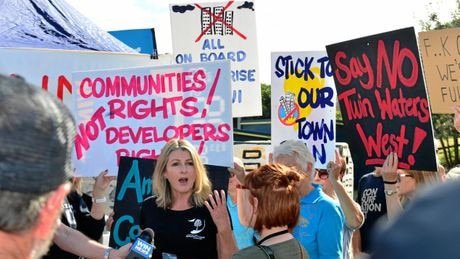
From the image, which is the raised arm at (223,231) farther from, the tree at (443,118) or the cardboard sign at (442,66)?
the tree at (443,118)

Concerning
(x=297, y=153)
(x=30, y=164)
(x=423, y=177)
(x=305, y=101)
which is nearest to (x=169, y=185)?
(x=297, y=153)

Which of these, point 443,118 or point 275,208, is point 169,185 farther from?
point 443,118

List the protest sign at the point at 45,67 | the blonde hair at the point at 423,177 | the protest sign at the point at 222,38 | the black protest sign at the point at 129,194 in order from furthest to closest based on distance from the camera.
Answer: the protest sign at the point at 222,38 → the protest sign at the point at 45,67 → the black protest sign at the point at 129,194 → the blonde hair at the point at 423,177

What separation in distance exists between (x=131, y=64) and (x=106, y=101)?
1650 mm

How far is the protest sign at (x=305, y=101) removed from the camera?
584 cm

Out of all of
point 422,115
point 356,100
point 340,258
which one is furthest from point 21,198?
point 356,100

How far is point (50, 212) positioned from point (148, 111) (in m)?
3.70

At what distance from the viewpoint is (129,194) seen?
4.33 m

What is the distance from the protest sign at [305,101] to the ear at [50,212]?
459 cm

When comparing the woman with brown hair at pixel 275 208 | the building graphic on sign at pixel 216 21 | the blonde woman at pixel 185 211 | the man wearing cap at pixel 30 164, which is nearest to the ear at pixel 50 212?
the man wearing cap at pixel 30 164

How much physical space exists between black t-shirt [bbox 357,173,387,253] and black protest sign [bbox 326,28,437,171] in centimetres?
47

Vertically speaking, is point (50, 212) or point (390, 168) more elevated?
point (390, 168)

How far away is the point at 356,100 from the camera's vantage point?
173 inches

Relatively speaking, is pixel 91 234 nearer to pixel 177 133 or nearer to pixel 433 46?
pixel 177 133
